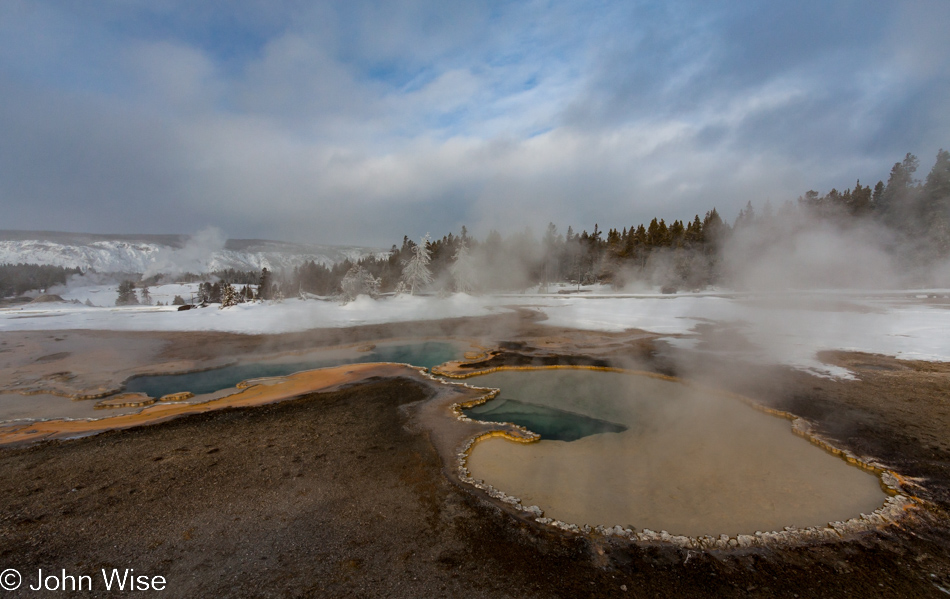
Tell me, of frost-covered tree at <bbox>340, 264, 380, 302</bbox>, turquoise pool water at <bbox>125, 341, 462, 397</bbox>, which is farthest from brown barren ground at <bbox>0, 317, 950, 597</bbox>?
frost-covered tree at <bbox>340, 264, 380, 302</bbox>

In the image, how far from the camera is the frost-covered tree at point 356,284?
3581 centimetres

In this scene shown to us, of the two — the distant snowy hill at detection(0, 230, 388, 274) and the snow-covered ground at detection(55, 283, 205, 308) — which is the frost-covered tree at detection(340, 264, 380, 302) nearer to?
the snow-covered ground at detection(55, 283, 205, 308)

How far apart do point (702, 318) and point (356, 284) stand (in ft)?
100.0

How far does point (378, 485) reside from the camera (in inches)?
230

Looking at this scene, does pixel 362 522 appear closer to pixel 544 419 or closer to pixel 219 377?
pixel 544 419

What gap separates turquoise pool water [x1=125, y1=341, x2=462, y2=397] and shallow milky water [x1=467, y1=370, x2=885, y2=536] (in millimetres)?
8496

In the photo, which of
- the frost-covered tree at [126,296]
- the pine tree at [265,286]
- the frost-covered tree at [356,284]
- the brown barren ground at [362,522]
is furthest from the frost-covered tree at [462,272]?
the frost-covered tree at [126,296]

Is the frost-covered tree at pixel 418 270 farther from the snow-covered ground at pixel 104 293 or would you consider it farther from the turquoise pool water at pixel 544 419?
the snow-covered ground at pixel 104 293

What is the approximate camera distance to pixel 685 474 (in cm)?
612

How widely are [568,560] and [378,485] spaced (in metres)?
3.22

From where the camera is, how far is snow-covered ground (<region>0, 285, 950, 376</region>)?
567 inches

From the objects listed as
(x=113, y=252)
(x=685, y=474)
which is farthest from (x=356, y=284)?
(x=113, y=252)

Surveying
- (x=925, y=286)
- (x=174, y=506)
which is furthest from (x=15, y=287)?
(x=925, y=286)

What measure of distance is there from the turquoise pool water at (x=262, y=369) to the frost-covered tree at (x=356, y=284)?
63.2 feet
